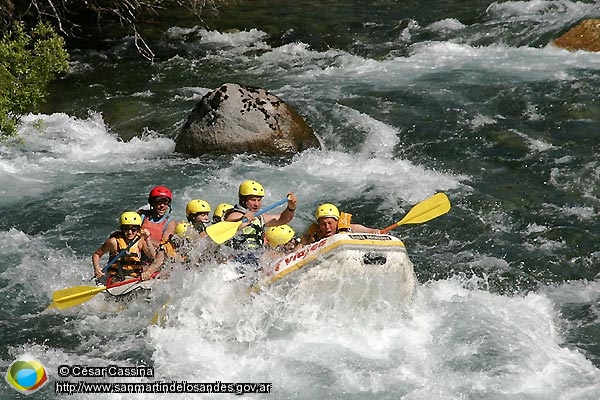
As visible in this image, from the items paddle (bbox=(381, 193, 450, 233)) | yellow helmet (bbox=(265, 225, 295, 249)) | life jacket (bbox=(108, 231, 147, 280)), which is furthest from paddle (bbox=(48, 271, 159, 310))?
paddle (bbox=(381, 193, 450, 233))

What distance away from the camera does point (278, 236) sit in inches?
317

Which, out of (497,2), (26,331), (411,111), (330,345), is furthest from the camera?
(497,2)

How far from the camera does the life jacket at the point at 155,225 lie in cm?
856

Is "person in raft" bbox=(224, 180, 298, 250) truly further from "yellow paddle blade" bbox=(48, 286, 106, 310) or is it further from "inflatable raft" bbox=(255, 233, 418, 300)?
"yellow paddle blade" bbox=(48, 286, 106, 310)

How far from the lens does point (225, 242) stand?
810 centimetres

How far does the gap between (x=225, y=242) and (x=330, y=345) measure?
1430 mm

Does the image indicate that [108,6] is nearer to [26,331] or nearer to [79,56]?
[79,56]

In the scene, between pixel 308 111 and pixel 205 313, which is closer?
pixel 205 313

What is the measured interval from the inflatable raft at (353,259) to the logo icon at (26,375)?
6.47 ft

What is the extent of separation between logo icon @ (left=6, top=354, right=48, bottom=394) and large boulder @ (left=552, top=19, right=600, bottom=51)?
11354 mm

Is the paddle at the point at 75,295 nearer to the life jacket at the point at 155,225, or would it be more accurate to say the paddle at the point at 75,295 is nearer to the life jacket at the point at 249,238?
the life jacket at the point at 155,225

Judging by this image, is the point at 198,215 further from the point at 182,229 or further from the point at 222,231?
the point at 222,231

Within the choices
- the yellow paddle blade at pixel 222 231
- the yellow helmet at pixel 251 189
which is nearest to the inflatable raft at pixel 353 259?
the yellow paddle blade at pixel 222 231

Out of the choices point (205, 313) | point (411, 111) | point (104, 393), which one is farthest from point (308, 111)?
point (104, 393)
